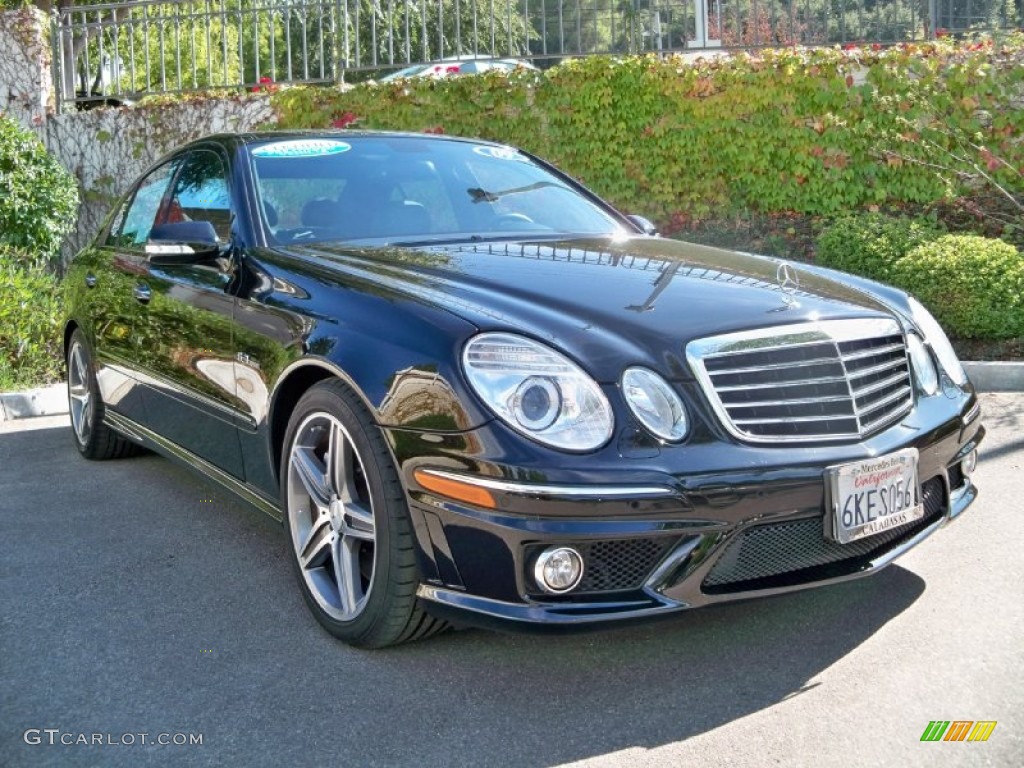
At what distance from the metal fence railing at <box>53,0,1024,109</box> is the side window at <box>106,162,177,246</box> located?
4709 mm

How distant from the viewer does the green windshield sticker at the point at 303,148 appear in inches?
168

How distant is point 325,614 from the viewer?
3326mm

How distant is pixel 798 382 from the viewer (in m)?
2.96

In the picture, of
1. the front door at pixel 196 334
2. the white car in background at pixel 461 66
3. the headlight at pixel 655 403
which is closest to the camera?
the headlight at pixel 655 403

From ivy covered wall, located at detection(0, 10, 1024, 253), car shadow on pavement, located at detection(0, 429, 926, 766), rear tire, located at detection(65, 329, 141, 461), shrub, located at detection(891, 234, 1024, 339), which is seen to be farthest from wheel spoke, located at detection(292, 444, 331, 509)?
ivy covered wall, located at detection(0, 10, 1024, 253)

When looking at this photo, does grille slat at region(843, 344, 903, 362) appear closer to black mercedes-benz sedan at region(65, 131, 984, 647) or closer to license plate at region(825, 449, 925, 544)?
black mercedes-benz sedan at region(65, 131, 984, 647)

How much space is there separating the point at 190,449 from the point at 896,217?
6152 millimetres

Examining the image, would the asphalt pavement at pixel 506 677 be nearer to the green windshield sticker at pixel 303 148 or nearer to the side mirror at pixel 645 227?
the green windshield sticker at pixel 303 148

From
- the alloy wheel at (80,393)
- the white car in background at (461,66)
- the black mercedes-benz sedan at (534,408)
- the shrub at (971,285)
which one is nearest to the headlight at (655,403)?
the black mercedes-benz sedan at (534,408)

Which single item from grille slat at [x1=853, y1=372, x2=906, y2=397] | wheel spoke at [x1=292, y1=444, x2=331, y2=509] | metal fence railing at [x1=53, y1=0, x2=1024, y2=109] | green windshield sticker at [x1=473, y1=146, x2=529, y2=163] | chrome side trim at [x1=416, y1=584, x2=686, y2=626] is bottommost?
chrome side trim at [x1=416, y1=584, x2=686, y2=626]

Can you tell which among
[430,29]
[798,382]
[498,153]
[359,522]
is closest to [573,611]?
[359,522]

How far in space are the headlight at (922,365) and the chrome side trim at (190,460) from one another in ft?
6.64

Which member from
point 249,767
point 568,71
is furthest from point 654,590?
point 568,71

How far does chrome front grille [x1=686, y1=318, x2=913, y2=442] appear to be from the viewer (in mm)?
2855
